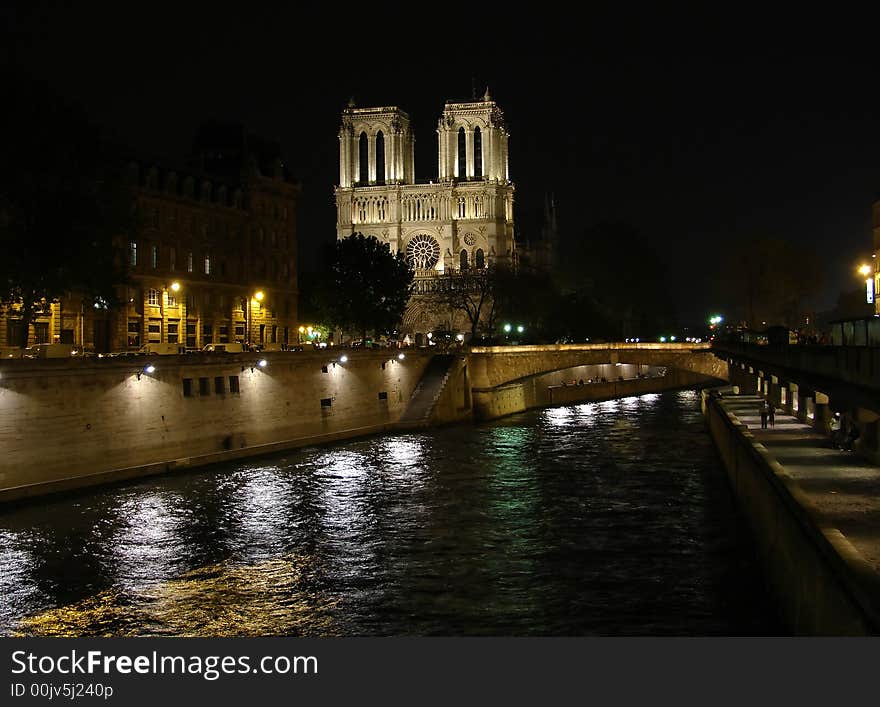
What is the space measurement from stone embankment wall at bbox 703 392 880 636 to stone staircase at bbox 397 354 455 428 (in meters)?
34.1

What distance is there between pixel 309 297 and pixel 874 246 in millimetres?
45485

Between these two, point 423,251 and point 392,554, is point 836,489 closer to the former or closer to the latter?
point 392,554

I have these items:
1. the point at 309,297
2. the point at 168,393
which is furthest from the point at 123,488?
the point at 309,297

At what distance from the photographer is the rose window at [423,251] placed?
5920 inches

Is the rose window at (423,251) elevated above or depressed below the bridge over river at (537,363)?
above

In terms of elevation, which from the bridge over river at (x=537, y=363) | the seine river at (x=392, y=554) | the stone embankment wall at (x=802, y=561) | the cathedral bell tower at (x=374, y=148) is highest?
the cathedral bell tower at (x=374, y=148)

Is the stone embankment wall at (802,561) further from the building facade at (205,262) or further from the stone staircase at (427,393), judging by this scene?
the building facade at (205,262)

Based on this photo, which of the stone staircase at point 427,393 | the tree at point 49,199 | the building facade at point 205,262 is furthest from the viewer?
the building facade at point 205,262

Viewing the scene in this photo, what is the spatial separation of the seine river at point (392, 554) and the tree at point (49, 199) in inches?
428

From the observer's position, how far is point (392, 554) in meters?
29.1

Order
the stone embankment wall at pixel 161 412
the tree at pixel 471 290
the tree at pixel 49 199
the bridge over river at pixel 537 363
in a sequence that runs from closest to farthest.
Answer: the stone embankment wall at pixel 161 412
the tree at pixel 49 199
the bridge over river at pixel 537 363
the tree at pixel 471 290

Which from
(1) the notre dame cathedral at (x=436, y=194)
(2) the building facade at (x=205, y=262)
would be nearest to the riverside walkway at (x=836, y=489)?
(2) the building facade at (x=205, y=262)

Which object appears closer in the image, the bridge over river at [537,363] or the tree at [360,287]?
the bridge over river at [537,363]

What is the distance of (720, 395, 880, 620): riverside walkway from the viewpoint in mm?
18688
